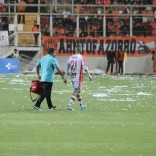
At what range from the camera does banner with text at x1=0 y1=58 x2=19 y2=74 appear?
53938 mm

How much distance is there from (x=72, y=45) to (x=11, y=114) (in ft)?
125

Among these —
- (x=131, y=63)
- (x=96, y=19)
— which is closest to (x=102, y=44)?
(x=96, y=19)

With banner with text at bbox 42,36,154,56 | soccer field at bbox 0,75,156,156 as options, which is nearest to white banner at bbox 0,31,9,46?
banner with text at bbox 42,36,154,56

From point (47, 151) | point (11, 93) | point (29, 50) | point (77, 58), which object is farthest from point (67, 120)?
point (29, 50)

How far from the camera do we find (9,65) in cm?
5459

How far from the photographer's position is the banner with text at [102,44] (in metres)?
59.4

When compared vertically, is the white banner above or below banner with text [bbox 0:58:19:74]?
above

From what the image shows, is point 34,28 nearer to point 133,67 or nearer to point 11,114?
point 133,67

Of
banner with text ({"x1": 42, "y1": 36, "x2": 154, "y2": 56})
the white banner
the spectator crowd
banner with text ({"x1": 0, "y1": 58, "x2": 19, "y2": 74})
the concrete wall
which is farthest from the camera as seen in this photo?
the spectator crowd

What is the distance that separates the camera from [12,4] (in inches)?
2378

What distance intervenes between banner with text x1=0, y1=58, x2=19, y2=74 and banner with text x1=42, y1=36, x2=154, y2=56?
4.95 meters

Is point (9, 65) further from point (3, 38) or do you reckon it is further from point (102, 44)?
point (102, 44)

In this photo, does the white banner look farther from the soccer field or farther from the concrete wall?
the soccer field

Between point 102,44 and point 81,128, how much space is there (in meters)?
42.3
